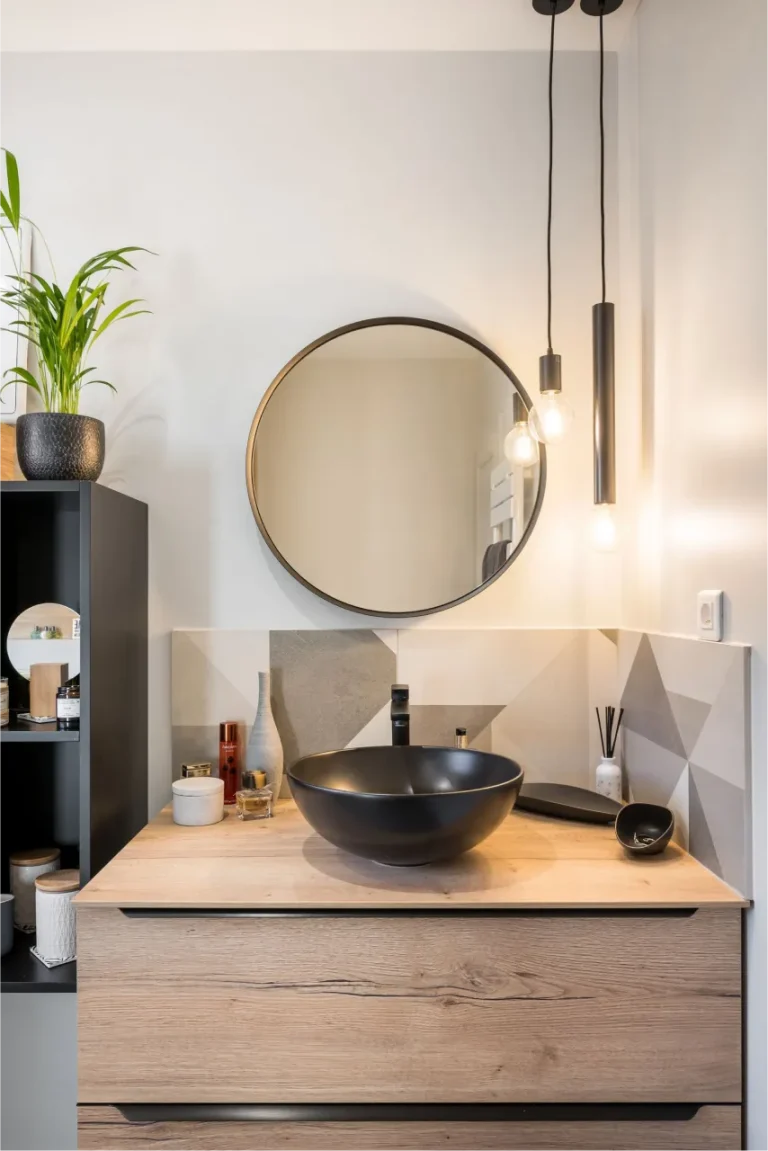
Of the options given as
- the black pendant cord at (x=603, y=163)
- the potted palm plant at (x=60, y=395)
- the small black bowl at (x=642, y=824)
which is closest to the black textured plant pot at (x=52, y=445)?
the potted palm plant at (x=60, y=395)

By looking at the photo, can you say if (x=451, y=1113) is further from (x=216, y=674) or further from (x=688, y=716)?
(x=216, y=674)

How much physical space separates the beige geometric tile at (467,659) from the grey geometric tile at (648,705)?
0.20 m

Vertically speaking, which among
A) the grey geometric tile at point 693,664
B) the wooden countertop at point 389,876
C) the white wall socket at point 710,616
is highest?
the white wall socket at point 710,616

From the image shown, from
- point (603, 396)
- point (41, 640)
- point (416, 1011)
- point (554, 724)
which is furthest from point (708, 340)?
point (41, 640)

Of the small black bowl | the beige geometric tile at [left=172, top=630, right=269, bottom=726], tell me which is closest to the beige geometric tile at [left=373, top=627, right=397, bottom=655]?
the beige geometric tile at [left=172, top=630, right=269, bottom=726]

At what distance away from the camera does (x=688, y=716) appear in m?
1.35

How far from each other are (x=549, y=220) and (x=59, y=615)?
141 centimetres

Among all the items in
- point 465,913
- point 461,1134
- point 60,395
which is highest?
point 60,395

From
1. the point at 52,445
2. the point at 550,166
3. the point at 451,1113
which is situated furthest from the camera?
the point at 550,166

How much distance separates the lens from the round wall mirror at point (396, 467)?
172cm

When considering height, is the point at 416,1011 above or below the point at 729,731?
below

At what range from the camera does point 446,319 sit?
177cm

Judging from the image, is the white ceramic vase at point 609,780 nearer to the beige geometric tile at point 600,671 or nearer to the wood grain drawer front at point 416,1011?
the beige geometric tile at point 600,671

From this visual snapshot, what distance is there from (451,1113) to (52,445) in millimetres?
1308
